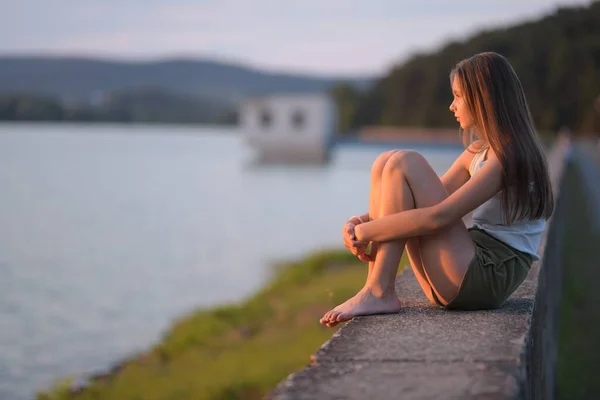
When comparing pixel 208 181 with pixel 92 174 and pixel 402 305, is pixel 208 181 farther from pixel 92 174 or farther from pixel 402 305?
pixel 402 305

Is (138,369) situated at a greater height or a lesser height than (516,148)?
lesser

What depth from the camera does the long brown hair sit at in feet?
9.60

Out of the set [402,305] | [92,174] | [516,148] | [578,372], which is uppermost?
[516,148]

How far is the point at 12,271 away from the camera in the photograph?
46.5 ft

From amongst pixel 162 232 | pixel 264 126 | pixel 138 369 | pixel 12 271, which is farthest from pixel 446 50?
pixel 138 369

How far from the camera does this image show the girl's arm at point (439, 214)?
2809 millimetres

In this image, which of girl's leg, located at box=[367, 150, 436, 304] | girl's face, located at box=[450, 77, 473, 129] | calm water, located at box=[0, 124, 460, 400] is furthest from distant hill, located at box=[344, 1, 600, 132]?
girl's leg, located at box=[367, 150, 436, 304]

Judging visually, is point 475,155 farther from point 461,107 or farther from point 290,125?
point 290,125

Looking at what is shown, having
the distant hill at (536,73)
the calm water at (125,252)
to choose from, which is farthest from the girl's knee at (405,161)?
the distant hill at (536,73)

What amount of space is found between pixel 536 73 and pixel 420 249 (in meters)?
63.0

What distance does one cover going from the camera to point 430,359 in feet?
6.91

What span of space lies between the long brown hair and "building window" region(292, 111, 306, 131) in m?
50.4

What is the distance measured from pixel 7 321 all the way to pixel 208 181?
30957mm

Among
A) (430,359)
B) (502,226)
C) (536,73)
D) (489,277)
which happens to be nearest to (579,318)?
(502,226)
